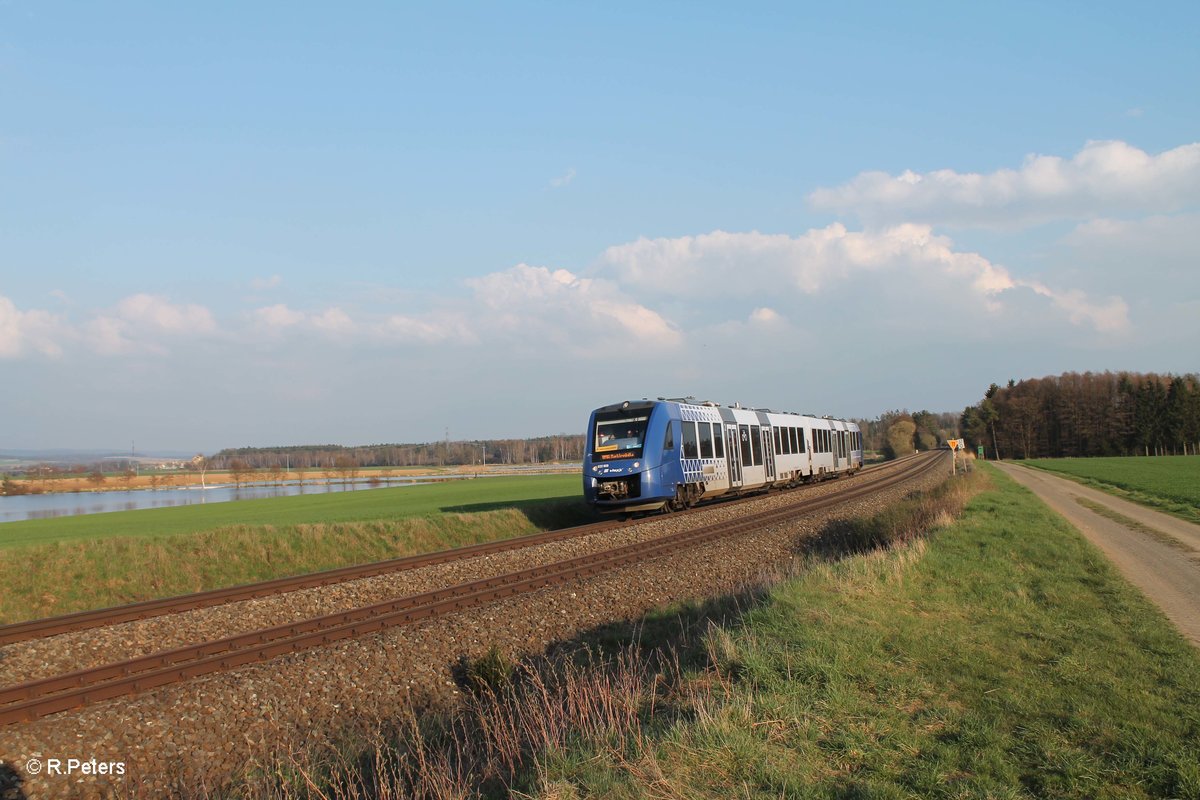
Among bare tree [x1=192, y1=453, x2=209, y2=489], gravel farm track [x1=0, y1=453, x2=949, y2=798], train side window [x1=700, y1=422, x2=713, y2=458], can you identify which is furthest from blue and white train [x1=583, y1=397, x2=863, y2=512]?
bare tree [x1=192, y1=453, x2=209, y2=489]

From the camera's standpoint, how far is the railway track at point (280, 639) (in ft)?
27.3

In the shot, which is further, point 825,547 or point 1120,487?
point 1120,487

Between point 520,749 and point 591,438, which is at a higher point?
point 591,438

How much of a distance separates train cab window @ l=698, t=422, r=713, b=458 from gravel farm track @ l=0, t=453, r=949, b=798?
22.4 feet

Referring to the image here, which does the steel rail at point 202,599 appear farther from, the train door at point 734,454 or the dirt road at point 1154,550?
the dirt road at point 1154,550

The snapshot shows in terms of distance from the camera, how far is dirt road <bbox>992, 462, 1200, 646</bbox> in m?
10.6

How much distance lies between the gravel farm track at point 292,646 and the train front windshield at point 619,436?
4.34m

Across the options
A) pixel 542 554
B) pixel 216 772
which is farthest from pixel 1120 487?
pixel 216 772

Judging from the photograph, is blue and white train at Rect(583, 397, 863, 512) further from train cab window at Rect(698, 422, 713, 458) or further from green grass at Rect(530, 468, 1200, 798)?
green grass at Rect(530, 468, 1200, 798)

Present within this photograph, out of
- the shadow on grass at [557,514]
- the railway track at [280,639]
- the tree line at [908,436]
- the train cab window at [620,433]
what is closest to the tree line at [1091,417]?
the tree line at [908,436]

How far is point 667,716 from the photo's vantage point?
21.2 feet

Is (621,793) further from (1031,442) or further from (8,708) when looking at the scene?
(1031,442)

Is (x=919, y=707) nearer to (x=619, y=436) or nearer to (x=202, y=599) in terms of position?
(x=202, y=599)

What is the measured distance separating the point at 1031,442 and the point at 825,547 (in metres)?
127
